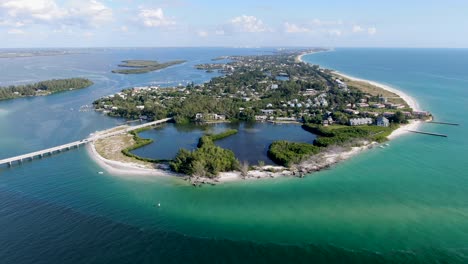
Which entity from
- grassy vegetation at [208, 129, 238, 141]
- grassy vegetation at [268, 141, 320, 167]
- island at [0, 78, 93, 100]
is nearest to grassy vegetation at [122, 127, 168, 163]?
grassy vegetation at [208, 129, 238, 141]

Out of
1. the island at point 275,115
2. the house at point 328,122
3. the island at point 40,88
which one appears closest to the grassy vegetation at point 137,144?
the island at point 275,115

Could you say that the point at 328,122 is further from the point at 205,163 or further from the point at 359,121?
the point at 205,163

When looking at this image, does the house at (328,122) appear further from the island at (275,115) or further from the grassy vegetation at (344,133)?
Answer: the grassy vegetation at (344,133)

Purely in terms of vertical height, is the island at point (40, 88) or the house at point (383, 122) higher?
the island at point (40, 88)

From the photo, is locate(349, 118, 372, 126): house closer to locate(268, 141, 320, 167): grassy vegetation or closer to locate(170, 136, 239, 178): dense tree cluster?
locate(268, 141, 320, 167): grassy vegetation

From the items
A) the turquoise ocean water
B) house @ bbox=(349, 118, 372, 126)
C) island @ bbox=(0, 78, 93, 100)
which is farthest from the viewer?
island @ bbox=(0, 78, 93, 100)

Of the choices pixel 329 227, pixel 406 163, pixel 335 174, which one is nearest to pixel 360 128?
pixel 406 163

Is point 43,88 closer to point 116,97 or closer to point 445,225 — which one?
point 116,97

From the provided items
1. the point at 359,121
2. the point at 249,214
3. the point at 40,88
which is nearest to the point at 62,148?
the point at 249,214

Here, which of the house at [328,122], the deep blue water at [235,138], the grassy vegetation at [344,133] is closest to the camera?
the deep blue water at [235,138]
